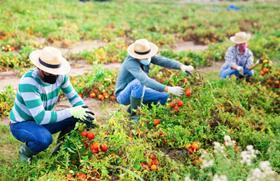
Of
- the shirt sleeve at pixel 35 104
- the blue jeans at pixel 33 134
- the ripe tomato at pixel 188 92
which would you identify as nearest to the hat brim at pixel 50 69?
the shirt sleeve at pixel 35 104

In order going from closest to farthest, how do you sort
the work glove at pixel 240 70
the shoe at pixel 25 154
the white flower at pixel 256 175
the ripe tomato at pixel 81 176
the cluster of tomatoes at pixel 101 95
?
the white flower at pixel 256 175, the ripe tomato at pixel 81 176, the shoe at pixel 25 154, the cluster of tomatoes at pixel 101 95, the work glove at pixel 240 70

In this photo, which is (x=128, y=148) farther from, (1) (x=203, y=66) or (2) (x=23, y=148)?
(1) (x=203, y=66)

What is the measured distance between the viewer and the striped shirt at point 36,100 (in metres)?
5.00

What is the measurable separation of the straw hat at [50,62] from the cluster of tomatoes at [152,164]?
4.26 ft

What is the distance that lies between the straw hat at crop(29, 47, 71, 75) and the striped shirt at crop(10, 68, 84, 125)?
0.12m

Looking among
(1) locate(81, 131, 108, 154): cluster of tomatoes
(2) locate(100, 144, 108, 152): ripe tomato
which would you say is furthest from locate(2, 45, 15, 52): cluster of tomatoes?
(2) locate(100, 144, 108, 152): ripe tomato

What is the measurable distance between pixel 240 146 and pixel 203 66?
473cm

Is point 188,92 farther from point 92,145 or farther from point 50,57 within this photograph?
point 50,57

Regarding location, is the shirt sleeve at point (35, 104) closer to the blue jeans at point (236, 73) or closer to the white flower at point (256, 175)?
the white flower at point (256, 175)

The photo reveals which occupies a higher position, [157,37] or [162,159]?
[162,159]

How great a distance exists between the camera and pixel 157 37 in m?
12.8

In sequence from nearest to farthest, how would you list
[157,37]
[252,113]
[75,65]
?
[252,113]
[75,65]
[157,37]

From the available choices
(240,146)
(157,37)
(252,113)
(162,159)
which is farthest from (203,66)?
(162,159)

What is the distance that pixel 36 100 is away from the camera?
16.4 feet
